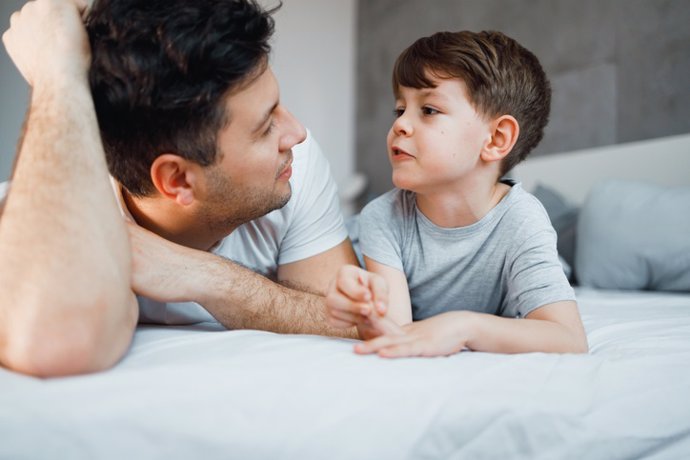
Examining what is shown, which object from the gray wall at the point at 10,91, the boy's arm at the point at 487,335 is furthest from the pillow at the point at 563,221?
the gray wall at the point at 10,91

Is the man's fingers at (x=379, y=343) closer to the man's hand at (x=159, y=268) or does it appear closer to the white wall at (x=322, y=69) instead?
the man's hand at (x=159, y=268)

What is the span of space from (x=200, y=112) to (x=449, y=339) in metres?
0.56

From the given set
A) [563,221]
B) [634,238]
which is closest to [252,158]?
[634,238]

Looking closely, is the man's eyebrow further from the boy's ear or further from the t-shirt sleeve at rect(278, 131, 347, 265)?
the boy's ear

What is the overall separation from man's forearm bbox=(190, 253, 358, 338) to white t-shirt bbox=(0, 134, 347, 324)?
0.23 meters

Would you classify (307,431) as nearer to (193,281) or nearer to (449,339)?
(449,339)

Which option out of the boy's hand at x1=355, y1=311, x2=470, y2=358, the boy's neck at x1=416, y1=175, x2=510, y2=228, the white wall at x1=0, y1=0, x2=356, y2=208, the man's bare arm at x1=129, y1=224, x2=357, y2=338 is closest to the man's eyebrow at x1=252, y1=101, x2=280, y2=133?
the man's bare arm at x1=129, y1=224, x2=357, y2=338

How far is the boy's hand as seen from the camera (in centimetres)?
78

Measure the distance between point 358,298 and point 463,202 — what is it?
1.60ft

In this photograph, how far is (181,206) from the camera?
1.14 m

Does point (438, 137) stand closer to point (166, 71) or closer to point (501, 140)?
point (501, 140)

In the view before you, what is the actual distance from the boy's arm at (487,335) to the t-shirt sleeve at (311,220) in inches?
20.6

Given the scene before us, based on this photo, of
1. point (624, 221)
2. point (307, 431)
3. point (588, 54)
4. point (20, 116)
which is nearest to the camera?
point (307, 431)

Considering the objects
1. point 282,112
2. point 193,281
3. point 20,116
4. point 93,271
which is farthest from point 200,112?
point 20,116
